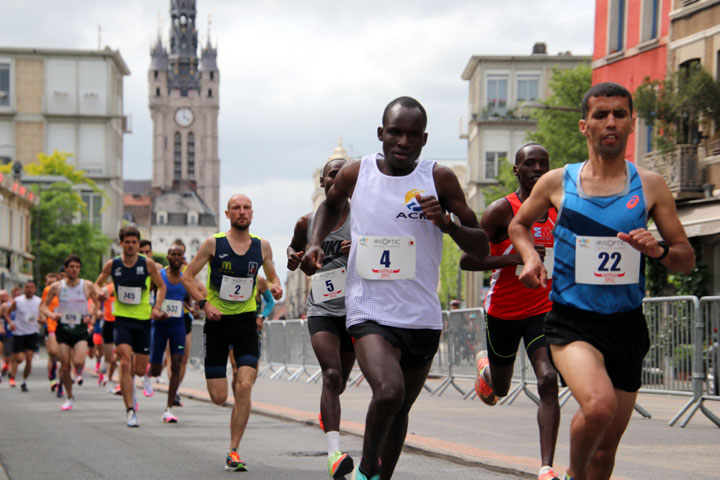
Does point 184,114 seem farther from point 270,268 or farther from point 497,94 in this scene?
point 270,268

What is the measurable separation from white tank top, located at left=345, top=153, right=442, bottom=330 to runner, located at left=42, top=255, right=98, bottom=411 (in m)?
10.9

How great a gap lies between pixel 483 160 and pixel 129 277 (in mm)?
63429

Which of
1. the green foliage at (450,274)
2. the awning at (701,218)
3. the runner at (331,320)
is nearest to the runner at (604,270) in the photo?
the runner at (331,320)

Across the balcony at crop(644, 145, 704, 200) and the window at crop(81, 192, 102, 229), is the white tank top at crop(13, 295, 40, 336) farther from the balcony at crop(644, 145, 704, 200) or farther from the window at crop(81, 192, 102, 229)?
the window at crop(81, 192, 102, 229)

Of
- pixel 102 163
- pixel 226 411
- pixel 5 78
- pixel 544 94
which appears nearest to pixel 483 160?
pixel 544 94

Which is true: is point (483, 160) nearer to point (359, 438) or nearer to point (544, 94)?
point (544, 94)

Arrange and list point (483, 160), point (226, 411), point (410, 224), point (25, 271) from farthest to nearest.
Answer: point (483, 160) < point (25, 271) < point (226, 411) < point (410, 224)

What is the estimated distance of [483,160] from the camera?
76188 mm

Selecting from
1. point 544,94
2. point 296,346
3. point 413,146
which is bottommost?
point 296,346

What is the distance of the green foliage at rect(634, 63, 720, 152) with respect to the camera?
25578 mm

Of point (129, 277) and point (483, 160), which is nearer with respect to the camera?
point (129, 277)

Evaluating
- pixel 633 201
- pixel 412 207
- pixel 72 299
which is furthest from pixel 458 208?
pixel 72 299

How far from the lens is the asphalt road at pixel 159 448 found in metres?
8.83

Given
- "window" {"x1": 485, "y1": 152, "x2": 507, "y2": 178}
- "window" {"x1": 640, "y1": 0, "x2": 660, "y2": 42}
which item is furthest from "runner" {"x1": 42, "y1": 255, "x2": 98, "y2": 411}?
"window" {"x1": 485, "y1": 152, "x2": 507, "y2": 178}
